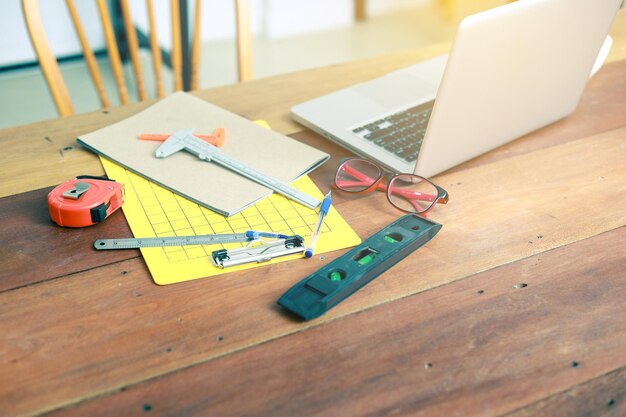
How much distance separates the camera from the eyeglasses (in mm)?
1003

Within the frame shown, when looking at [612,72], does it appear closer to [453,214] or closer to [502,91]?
[502,91]

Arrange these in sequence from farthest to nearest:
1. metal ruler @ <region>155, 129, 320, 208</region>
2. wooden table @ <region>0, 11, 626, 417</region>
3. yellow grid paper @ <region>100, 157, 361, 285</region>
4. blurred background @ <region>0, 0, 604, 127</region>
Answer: blurred background @ <region>0, 0, 604, 127</region>
metal ruler @ <region>155, 129, 320, 208</region>
yellow grid paper @ <region>100, 157, 361, 285</region>
wooden table @ <region>0, 11, 626, 417</region>

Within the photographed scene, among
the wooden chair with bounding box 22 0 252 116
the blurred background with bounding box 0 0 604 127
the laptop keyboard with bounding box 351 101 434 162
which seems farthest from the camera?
the blurred background with bounding box 0 0 604 127

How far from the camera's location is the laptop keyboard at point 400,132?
111cm

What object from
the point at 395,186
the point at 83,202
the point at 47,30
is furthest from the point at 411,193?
the point at 47,30

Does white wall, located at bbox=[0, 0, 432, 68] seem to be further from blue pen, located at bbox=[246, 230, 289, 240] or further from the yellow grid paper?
blue pen, located at bbox=[246, 230, 289, 240]

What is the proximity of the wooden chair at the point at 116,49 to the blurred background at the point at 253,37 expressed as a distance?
1420 mm

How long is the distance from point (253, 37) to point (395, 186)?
2699 millimetres

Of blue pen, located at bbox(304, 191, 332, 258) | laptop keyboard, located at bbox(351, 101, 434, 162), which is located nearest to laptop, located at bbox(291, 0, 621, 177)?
laptop keyboard, located at bbox(351, 101, 434, 162)

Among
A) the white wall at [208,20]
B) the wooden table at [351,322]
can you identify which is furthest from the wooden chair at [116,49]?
the white wall at [208,20]

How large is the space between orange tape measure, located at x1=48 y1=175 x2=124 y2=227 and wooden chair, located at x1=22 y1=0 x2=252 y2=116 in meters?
0.45

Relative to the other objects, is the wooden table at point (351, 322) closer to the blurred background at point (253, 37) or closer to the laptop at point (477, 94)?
the laptop at point (477, 94)

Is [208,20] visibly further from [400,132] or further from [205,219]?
[205,219]

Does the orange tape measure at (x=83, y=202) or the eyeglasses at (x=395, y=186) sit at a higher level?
the orange tape measure at (x=83, y=202)
